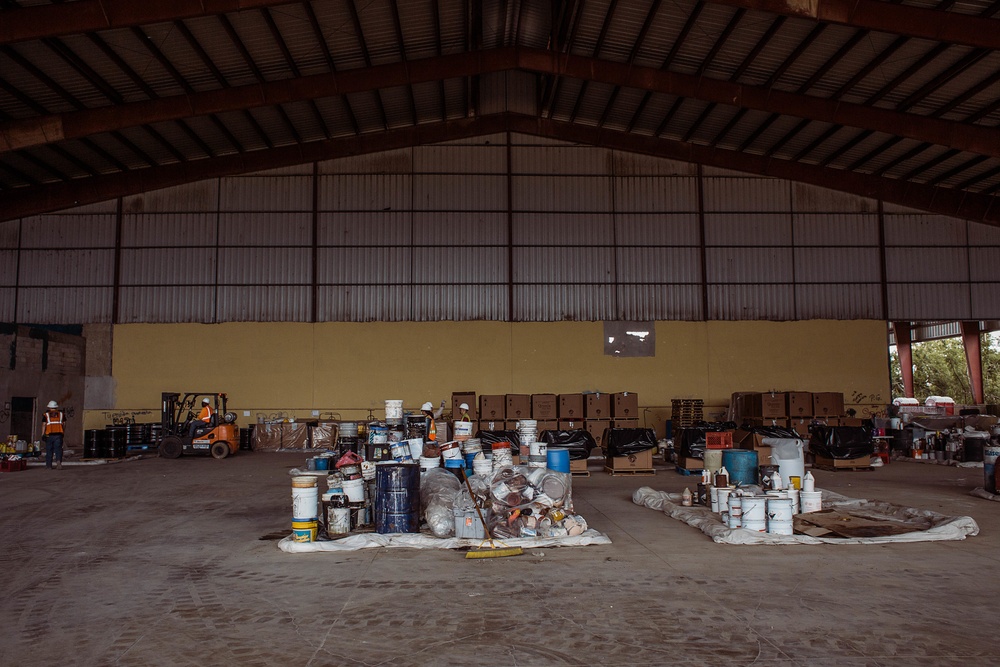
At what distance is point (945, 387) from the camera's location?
131ft

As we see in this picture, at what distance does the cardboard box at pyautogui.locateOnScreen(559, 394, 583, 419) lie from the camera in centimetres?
1991

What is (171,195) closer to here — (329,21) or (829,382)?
(329,21)

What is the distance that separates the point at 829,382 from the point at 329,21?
19084 mm

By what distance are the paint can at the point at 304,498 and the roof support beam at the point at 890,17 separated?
40.3 feet

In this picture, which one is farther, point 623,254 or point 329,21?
point 623,254

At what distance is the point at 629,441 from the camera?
15125mm

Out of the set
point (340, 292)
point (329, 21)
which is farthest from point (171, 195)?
point (329, 21)

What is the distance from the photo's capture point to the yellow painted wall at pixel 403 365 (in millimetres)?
22734

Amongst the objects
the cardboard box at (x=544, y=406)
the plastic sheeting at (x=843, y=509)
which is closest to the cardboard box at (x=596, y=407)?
the cardboard box at (x=544, y=406)

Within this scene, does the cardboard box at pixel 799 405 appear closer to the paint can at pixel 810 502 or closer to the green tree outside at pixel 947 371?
the paint can at pixel 810 502

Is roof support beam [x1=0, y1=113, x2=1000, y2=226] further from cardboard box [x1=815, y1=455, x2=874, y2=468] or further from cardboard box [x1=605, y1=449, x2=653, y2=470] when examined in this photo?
cardboard box [x1=605, y1=449, x2=653, y2=470]

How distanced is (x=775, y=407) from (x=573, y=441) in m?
7.52

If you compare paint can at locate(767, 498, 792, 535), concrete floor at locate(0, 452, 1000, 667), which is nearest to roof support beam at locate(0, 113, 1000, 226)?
concrete floor at locate(0, 452, 1000, 667)

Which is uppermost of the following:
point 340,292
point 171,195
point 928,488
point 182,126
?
point 182,126
